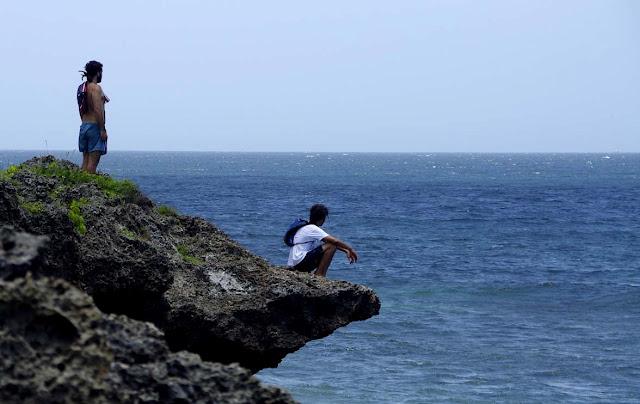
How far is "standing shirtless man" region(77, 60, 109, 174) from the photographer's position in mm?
11398

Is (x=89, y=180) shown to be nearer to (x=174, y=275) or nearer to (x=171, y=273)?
(x=174, y=275)

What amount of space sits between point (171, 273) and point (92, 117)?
3622 millimetres

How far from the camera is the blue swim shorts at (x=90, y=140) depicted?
11.6 metres

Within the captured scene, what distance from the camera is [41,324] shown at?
3.92 metres

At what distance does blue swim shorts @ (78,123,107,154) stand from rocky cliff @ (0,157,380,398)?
117 cm

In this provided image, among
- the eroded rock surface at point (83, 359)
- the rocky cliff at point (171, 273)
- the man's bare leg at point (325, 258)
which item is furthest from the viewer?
the man's bare leg at point (325, 258)

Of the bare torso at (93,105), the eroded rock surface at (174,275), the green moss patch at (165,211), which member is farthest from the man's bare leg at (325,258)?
the bare torso at (93,105)

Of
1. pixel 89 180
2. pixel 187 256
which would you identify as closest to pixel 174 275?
pixel 187 256

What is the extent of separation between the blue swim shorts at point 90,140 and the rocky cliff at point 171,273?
1.17m

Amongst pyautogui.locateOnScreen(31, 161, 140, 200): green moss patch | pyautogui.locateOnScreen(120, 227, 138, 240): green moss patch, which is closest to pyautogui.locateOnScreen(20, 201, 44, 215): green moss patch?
pyautogui.locateOnScreen(120, 227, 138, 240): green moss patch

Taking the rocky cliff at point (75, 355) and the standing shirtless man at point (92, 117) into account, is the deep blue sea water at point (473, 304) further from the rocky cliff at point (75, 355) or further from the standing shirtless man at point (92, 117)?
the rocky cliff at point (75, 355)

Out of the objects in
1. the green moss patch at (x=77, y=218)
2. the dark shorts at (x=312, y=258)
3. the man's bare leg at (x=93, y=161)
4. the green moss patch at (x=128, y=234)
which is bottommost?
the dark shorts at (x=312, y=258)

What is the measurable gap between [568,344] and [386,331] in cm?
433

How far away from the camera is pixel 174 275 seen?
9.32 metres
